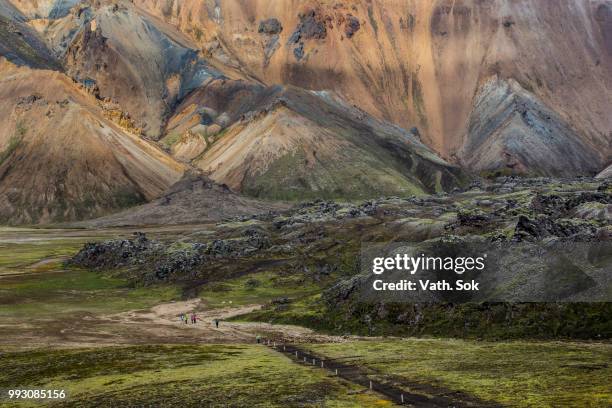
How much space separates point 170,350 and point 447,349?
3944cm

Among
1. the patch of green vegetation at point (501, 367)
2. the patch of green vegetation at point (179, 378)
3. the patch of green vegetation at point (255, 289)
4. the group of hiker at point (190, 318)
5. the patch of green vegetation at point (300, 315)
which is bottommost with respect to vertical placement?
the patch of green vegetation at point (179, 378)

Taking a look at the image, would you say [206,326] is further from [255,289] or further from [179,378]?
[179,378]

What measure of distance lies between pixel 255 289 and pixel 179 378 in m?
88.5

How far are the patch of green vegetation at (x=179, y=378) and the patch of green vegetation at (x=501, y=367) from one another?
902cm

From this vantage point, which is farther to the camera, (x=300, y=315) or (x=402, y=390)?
(x=300, y=315)

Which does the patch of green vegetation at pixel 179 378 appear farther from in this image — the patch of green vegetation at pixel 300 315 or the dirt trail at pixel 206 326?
the patch of green vegetation at pixel 300 315

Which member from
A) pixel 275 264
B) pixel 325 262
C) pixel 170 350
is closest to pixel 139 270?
pixel 275 264

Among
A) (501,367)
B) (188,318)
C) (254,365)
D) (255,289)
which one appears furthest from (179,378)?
(255,289)

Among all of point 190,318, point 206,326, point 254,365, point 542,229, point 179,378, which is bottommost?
point 179,378

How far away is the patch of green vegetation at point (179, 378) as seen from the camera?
67938 mm

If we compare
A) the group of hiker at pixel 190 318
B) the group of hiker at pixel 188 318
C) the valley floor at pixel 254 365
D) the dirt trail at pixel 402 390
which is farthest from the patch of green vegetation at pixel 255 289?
the dirt trail at pixel 402 390

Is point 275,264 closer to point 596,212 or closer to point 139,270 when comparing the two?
point 139,270

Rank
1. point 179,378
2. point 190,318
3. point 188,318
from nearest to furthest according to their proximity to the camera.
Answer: point 179,378, point 188,318, point 190,318

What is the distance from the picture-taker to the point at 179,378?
79.3 m
